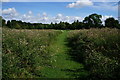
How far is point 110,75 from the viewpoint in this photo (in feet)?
18.4

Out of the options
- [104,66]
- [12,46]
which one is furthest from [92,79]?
[12,46]

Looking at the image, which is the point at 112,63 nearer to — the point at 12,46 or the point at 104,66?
the point at 104,66

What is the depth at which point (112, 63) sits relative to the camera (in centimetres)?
607

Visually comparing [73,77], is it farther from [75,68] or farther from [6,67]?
[6,67]

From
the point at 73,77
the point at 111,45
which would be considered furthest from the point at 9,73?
the point at 111,45

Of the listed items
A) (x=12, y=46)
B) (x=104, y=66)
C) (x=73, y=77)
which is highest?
(x=12, y=46)

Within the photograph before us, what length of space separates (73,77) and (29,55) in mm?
1900

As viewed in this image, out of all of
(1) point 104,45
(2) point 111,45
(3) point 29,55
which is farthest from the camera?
(1) point 104,45

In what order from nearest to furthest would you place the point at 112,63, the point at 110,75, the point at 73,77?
the point at 110,75 < the point at 112,63 < the point at 73,77

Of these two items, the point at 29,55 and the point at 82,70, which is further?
the point at 82,70

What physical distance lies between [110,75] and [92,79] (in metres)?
0.77

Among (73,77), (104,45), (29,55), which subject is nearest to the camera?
(73,77)

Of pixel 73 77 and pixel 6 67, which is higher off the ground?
pixel 6 67

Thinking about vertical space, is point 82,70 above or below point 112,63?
below
